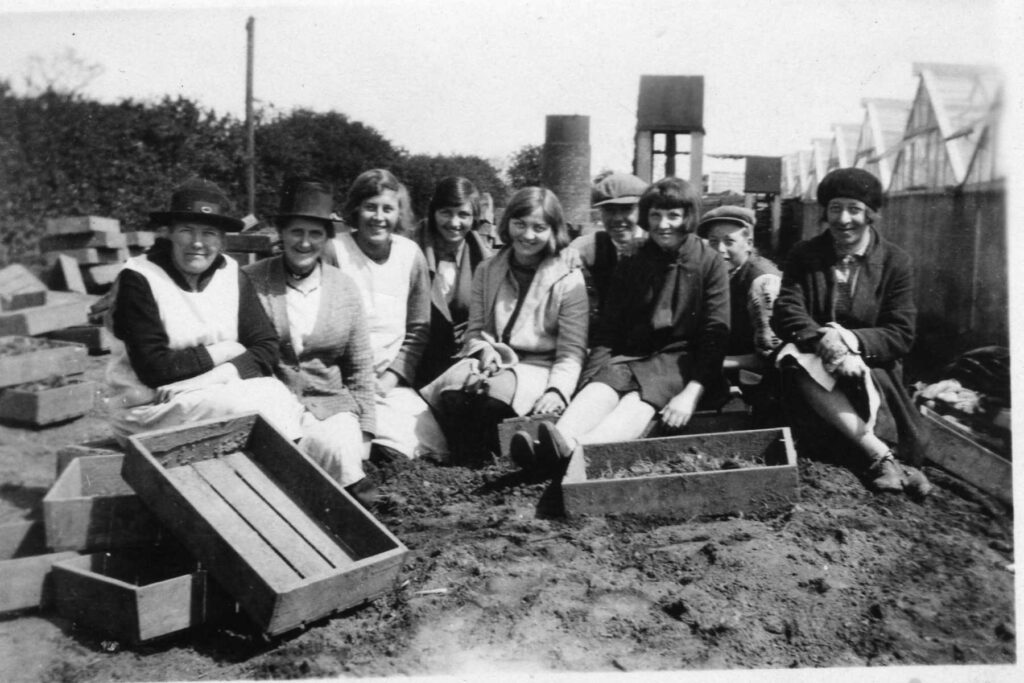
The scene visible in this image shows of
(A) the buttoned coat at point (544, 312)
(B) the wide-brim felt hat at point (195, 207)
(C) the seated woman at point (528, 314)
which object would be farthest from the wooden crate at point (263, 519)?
(A) the buttoned coat at point (544, 312)

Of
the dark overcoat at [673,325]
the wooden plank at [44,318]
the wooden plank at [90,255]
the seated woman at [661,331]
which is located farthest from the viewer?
the wooden plank at [90,255]

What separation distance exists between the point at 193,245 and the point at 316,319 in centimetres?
78

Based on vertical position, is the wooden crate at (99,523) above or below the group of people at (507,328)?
below

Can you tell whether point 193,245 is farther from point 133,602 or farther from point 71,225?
point 71,225

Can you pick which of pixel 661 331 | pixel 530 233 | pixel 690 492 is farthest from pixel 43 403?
pixel 690 492

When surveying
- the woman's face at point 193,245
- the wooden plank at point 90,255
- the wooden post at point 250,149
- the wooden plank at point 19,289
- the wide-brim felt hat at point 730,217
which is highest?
the wooden post at point 250,149

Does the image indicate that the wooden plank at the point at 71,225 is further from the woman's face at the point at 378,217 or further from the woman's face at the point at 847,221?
the woman's face at the point at 847,221

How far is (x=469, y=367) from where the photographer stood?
4.80m

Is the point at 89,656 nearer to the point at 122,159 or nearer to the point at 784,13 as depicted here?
the point at 784,13

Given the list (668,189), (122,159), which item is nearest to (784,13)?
(668,189)

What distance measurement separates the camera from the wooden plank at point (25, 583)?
123 inches

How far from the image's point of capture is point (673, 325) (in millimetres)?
4777

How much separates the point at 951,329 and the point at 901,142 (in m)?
6.12

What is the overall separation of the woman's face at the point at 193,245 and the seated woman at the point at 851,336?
3.02m
